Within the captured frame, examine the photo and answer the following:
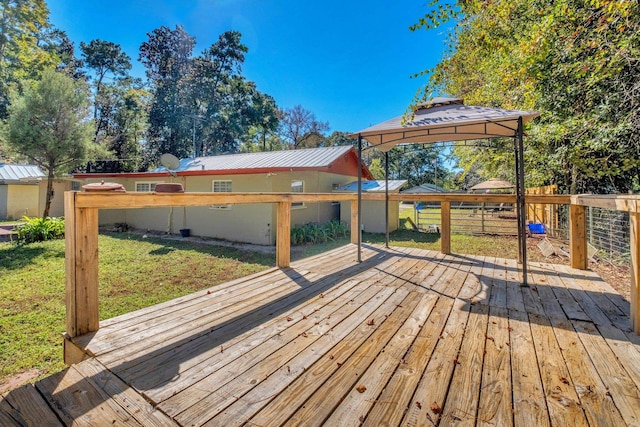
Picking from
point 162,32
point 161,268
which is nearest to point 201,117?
point 162,32

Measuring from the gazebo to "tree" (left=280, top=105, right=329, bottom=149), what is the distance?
22995 mm

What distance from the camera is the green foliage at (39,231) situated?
334 inches

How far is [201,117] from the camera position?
21.2 m

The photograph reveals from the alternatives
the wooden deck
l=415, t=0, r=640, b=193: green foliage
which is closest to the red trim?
l=415, t=0, r=640, b=193: green foliage

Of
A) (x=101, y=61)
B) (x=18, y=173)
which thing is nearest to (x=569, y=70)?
(x=18, y=173)

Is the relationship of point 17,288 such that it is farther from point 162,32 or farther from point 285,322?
point 162,32

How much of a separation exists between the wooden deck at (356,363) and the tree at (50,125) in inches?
418

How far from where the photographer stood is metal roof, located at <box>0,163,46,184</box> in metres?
13.5

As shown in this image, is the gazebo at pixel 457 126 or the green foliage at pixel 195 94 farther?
the green foliage at pixel 195 94

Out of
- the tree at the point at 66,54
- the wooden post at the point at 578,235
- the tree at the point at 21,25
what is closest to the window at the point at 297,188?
the wooden post at the point at 578,235

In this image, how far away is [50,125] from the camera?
31.5ft

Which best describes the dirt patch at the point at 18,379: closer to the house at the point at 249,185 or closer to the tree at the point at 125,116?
the house at the point at 249,185

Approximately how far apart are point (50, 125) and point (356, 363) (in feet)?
41.8

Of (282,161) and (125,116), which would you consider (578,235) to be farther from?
(125,116)
